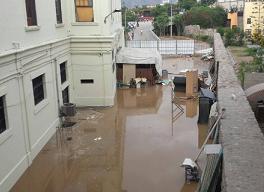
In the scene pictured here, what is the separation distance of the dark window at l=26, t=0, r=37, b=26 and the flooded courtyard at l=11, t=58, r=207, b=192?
173 inches

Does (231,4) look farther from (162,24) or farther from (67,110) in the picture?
(67,110)

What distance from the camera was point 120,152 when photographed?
485 inches

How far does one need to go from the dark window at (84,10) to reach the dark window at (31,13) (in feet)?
15.4

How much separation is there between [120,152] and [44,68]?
4.25m

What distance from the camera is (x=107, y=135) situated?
14062 millimetres

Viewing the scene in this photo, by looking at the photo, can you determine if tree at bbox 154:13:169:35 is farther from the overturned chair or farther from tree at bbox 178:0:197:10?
the overturned chair

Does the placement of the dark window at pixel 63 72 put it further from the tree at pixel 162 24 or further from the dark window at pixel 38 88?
the tree at pixel 162 24

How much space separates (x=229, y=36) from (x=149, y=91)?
2714cm

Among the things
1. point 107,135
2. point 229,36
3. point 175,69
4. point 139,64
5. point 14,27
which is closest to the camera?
point 14,27

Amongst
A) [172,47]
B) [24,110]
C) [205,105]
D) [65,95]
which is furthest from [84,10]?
[172,47]

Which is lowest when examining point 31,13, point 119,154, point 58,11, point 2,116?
point 119,154

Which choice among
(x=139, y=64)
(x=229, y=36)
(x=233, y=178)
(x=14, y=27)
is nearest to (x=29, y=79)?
(x=14, y=27)

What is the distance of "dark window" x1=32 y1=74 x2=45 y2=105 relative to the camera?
1275 cm

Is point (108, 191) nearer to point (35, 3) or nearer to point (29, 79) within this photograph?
point (29, 79)
